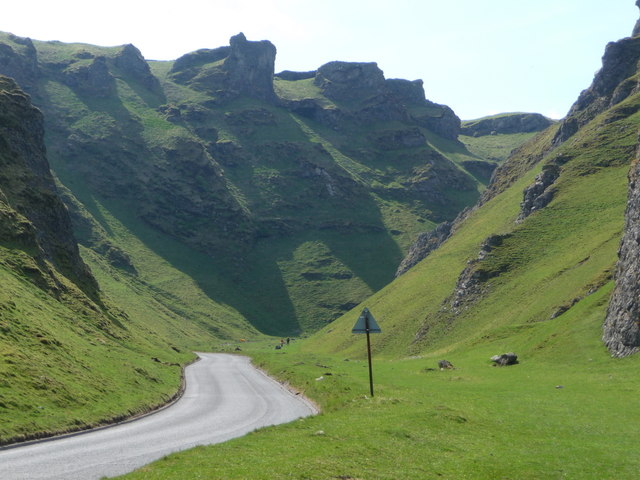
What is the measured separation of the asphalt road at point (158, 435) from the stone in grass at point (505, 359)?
26.1 meters

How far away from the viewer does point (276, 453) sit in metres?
23.3

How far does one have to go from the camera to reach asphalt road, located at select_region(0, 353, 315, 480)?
2328cm

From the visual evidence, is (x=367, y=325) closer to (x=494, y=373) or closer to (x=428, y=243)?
(x=494, y=373)

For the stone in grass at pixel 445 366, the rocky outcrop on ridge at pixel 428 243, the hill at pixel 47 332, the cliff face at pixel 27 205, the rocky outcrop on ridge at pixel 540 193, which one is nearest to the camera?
the hill at pixel 47 332

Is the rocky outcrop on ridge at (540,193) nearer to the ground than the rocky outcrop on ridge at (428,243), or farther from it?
farther from it

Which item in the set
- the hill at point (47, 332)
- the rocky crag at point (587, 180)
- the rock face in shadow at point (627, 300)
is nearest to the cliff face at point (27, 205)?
the hill at point (47, 332)

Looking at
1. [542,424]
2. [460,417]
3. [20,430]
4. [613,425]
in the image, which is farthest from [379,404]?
[20,430]

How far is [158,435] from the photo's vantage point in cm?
3231

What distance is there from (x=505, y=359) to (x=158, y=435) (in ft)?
151

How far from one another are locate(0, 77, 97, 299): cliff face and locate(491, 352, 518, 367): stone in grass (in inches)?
2343

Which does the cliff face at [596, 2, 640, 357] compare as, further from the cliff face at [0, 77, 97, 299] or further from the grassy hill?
the cliff face at [0, 77, 97, 299]

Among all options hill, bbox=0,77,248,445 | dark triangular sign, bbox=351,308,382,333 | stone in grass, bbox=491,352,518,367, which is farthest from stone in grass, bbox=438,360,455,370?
dark triangular sign, bbox=351,308,382,333

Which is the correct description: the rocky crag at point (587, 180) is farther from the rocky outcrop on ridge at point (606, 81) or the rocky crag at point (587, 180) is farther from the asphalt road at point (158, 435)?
the asphalt road at point (158, 435)

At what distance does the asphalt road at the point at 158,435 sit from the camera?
917 inches
